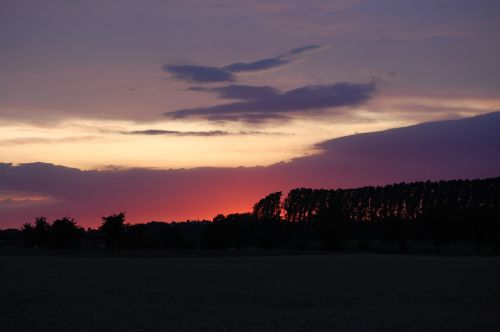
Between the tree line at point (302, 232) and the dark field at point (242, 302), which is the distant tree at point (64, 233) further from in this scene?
the dark field at point (242, 302)

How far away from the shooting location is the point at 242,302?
779 inches

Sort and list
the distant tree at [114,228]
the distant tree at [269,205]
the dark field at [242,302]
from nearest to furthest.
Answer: the dark field at [242,302] → the distant tree at [114,228] → the distant tree at [269,205]

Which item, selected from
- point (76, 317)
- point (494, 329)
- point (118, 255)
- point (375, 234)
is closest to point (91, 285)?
point (76, 317)

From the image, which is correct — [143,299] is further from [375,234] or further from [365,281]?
[375,234]

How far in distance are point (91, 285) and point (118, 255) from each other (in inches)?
1238

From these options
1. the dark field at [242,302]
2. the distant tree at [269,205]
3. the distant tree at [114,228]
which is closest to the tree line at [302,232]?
the distant tree at [114,228]

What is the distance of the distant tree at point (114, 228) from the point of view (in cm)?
7244

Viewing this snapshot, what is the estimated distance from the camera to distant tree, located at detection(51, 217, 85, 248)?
75.6m

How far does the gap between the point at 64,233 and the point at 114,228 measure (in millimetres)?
7393

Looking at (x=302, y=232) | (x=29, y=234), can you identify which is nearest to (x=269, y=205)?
(x=302, y=232)

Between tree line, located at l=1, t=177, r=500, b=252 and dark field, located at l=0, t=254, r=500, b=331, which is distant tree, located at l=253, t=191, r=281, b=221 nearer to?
tree line, located at l=1, t=177, r=500, b=252

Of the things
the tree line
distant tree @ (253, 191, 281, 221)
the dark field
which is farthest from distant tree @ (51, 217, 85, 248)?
distant tree @ (253, 191, 281, 221)

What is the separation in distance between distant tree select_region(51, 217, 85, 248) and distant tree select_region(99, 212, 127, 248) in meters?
4.80

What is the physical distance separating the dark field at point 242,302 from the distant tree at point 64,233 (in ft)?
150
